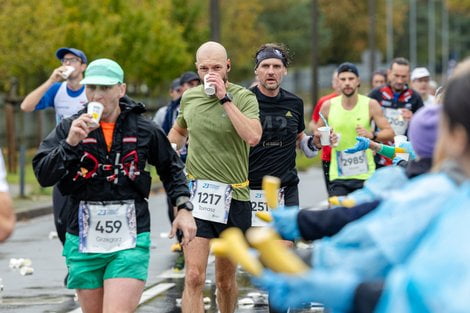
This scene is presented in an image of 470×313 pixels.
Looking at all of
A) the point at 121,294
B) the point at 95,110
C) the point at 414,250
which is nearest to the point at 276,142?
the point at 121,294

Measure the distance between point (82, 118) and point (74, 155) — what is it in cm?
37

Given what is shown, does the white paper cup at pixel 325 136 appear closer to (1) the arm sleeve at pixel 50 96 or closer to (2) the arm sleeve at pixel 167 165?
(2) the arm sleeve at pixel 167 165

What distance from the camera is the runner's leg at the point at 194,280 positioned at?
8898 mm

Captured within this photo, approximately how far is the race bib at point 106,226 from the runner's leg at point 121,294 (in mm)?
227

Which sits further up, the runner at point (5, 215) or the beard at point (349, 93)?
the beard at point (349, 93)

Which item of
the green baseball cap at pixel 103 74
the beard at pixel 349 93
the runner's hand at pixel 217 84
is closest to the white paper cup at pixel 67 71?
the beard at pixel 349 93

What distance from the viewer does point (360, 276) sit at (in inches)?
167

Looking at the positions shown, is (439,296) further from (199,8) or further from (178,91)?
(199,8)

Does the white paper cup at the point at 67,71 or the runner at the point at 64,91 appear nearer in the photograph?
the white paper cup at the point at 67,71

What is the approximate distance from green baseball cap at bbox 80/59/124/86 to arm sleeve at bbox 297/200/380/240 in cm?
250

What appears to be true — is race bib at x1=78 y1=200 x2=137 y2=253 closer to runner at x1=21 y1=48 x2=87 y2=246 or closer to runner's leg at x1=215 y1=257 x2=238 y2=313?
runner's leg at x1=215 y1=257 x2=238 y2=313

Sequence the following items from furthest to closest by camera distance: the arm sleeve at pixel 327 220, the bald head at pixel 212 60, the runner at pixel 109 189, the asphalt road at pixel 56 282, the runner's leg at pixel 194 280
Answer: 1. the asphalt road at pixel 56 282
2. the bald head at pixel 212 60
3. the runner's leg at pixel 194 280
4. the runner at pixel 109 189
5. the arm sleeve at pixel 327 220

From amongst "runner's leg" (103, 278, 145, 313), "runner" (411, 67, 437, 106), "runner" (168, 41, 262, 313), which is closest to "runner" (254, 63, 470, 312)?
"runner's leg" (103, 278, 145, 313)

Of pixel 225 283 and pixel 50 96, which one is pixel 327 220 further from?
pixel 50 96
